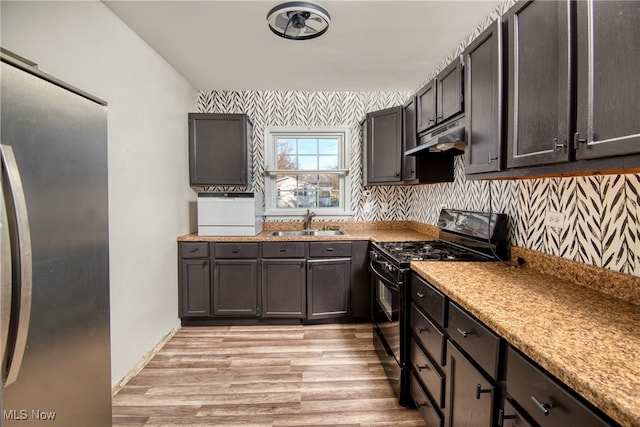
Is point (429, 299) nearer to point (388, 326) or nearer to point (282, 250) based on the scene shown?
point (388, 326)

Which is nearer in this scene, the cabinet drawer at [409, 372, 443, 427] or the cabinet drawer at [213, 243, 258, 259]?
the cabinet drawer at [409, 372, 443, 427]

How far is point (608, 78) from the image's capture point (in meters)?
0.86

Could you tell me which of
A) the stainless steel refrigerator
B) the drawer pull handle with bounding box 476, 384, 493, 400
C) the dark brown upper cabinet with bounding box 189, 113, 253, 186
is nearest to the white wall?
the dark brown upper cabinet with bounding box 189, 113, 253, 186

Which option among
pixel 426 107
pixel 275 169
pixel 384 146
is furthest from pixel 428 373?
pixel 275 169

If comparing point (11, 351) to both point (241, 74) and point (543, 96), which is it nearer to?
point (543, 96)

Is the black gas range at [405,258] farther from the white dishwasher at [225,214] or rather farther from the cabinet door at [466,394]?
the white dishwasher at [225,214]

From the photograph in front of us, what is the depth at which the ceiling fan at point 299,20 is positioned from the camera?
180 cm

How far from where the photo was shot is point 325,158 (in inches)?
138

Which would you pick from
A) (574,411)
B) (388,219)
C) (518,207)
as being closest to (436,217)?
(388,219)

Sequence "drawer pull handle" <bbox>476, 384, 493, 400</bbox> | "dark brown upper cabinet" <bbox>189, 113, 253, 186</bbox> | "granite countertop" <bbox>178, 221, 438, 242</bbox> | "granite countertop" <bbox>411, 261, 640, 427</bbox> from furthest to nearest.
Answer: "dark brown upper cabinet" <bbox>189, 113, 253, 186</bbox>
"granite countertop" <bbox>178, 221, 438, 242</bbox>
"drawer pull handle" <bbox>476, 384, 493, 400</bbox>
"granite countertop" <bbox>411, 261, 640, 427</bbox>

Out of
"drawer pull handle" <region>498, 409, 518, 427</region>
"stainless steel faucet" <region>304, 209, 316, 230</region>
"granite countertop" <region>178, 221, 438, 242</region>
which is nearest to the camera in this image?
"drawer pull handle" <region>498, 409, 518, 427</region>

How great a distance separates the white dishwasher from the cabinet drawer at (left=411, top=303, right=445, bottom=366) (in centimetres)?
181

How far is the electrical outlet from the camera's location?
4.72 feet

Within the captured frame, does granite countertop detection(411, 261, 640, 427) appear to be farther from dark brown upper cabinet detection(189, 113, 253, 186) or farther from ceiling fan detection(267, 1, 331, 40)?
dark brown upper cabinet detection(189, 113, 253, 186)
